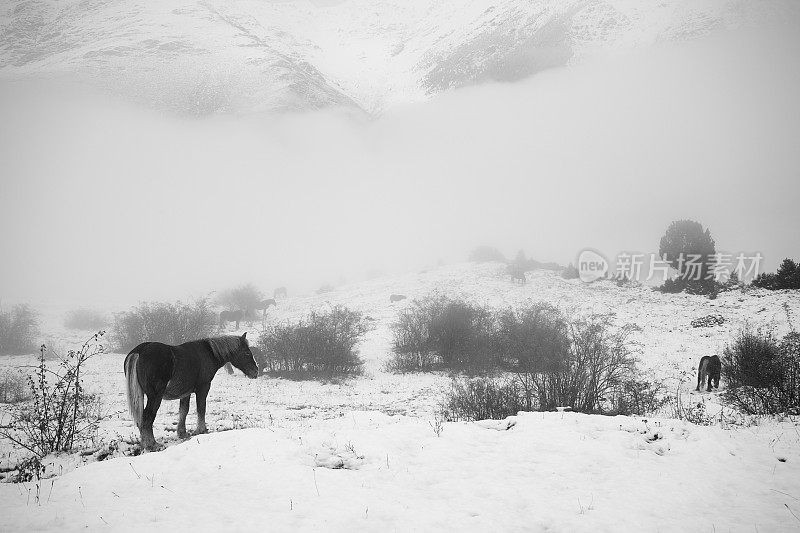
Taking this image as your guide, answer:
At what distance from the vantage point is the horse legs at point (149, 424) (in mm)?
6770

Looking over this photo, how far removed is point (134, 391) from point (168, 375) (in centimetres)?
60

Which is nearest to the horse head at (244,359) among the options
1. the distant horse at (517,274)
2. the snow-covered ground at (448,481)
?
the snow-covered ground at (448,481)

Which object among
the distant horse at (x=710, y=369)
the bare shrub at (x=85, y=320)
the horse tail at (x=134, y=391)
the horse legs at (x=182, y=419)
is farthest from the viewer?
the bare shrub at (x=85, y=320)

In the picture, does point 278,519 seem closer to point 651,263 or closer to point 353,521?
point 353,521

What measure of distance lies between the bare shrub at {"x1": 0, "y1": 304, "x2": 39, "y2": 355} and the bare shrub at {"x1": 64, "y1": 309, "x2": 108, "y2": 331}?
9321mm

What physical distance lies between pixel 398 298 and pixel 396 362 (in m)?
21.4

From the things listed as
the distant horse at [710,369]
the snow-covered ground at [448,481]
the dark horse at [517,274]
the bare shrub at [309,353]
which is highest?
the dark horse at [517,274]

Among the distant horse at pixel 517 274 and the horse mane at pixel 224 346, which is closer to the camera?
the horse mane at pixel 224 346

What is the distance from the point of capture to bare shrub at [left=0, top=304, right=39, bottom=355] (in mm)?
33844

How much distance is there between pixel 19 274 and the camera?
129 meters

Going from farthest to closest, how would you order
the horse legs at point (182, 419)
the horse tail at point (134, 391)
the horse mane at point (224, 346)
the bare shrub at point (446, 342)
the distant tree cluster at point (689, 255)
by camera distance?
the distant tree cluster at point (689, 255), the bare shrub at point (446, 342), the horse mane at point (224, 346), the horse legs at point (182, 419), the horse tail at point (134, 391)

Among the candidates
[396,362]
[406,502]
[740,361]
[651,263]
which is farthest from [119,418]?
[651,263]

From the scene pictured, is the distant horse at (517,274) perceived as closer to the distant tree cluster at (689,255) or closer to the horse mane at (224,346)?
the distant tree cluster at (689,255)

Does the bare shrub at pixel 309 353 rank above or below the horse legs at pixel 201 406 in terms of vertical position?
below
